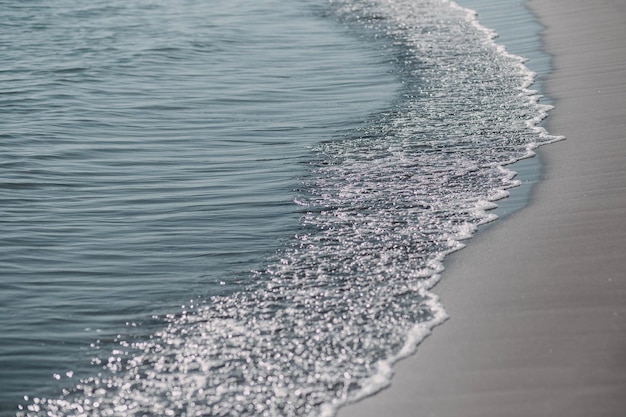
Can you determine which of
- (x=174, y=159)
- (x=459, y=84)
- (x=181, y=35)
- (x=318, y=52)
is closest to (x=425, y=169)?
(x=174, y=159)

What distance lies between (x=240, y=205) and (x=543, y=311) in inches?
109

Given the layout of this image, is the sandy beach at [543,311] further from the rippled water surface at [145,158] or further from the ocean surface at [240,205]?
the rippled water surface at [145,158]

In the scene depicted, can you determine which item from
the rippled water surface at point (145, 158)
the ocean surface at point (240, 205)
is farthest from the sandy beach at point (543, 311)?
the rippled water surface at point (145, 158)

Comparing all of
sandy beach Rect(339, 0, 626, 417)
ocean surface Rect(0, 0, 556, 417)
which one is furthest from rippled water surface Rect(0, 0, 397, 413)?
sandy beach Rect(339, 0, 626, 417)

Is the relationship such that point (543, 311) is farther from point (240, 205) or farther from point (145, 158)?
point (145, 158)

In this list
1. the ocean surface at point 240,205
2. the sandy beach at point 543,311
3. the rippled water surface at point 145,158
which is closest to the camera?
the sandy beach at point 543,311

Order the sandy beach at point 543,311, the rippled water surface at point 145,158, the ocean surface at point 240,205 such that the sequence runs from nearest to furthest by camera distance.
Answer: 1. the sandy beach at point 543,311
2. the ocean surface at point 240,205
3. the rippled water surface at point 145,158

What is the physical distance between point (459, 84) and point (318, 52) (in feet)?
9.12

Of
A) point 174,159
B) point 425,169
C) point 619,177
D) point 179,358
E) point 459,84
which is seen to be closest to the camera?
point 179,358

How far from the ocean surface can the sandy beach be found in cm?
19

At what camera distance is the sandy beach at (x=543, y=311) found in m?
4.54

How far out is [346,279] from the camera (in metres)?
5.99

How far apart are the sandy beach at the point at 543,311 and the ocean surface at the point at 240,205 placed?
0.19 m

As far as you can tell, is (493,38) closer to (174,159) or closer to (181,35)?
(181,35)
